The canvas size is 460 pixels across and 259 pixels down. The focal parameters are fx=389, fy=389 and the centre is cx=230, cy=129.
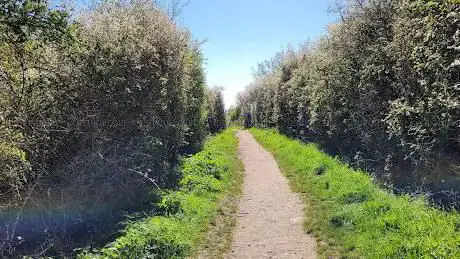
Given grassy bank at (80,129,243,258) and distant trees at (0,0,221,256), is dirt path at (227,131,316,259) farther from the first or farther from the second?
distant trees at (0,0,221,256)

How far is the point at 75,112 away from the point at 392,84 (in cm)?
874

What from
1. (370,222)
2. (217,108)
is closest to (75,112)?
(370,222)

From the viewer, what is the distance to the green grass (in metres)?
6.70

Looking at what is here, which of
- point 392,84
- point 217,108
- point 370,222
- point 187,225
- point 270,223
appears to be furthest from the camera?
point 217,108

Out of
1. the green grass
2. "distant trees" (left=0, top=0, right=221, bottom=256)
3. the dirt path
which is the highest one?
"distant trees" (left=0, top=0, right=221, bottom=256)

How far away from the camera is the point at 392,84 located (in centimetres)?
1146

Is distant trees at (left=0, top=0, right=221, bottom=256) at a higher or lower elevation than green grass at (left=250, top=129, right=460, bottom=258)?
higher

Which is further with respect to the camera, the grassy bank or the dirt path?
the dirt path

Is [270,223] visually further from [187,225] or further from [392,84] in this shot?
[392,84]

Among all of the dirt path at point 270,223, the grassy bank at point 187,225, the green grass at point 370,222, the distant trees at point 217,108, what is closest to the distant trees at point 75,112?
the grassy bank at point 187,225

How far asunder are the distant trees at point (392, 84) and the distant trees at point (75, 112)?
22.0 ft

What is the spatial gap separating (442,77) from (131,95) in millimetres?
7558

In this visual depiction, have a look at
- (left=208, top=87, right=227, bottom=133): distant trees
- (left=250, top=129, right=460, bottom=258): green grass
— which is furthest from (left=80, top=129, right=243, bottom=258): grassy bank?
(left=208, top=87, right=227, bottom=133): distant trees

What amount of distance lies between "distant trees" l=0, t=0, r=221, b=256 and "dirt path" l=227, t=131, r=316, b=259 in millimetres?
2755
